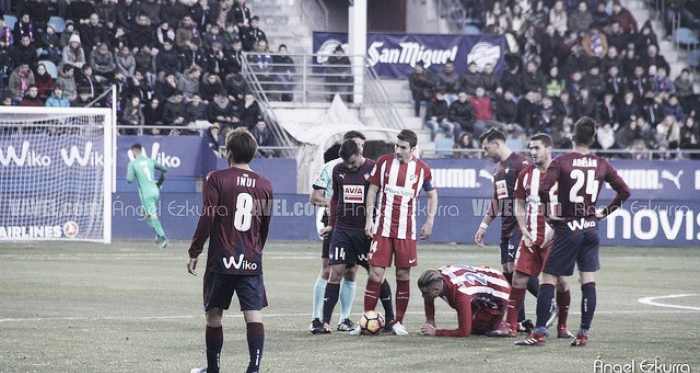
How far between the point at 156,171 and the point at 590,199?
69.2 feet

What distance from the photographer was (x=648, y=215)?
97.3 ft

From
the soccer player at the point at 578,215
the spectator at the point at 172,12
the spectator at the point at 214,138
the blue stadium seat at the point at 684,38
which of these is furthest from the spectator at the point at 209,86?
the soccer player at the point at 578,215

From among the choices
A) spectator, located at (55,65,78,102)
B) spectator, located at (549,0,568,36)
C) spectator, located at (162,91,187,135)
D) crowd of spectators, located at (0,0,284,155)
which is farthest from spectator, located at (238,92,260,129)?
spectator, located at (549,0,568,36)

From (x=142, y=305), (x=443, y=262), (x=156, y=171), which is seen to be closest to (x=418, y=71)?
(x=156, y=171)

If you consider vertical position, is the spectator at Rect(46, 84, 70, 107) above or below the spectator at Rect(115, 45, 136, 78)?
below

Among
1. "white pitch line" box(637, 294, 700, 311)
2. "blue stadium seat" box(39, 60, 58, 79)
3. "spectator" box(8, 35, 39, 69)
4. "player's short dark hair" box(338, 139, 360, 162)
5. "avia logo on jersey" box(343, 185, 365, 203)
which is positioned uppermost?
"spectator" box(8, 35, 39, 69)

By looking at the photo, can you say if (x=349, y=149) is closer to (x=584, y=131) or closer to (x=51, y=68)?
(x=584, y=131)

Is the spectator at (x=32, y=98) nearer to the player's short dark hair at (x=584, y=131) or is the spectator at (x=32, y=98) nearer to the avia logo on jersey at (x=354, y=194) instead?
the avia logo on jersey at (x=354, y=194)

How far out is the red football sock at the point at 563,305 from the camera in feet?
41.7

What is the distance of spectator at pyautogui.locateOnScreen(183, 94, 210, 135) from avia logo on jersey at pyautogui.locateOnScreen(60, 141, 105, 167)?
3762 millimetres

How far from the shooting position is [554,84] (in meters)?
37.1

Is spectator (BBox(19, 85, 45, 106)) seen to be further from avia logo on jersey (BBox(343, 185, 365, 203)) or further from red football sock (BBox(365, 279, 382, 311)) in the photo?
red football sock (BBox(365, 279, 382, 311))

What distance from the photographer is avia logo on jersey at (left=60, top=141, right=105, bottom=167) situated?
29.0 meters

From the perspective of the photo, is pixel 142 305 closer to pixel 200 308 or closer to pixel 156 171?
pixel 200 308
